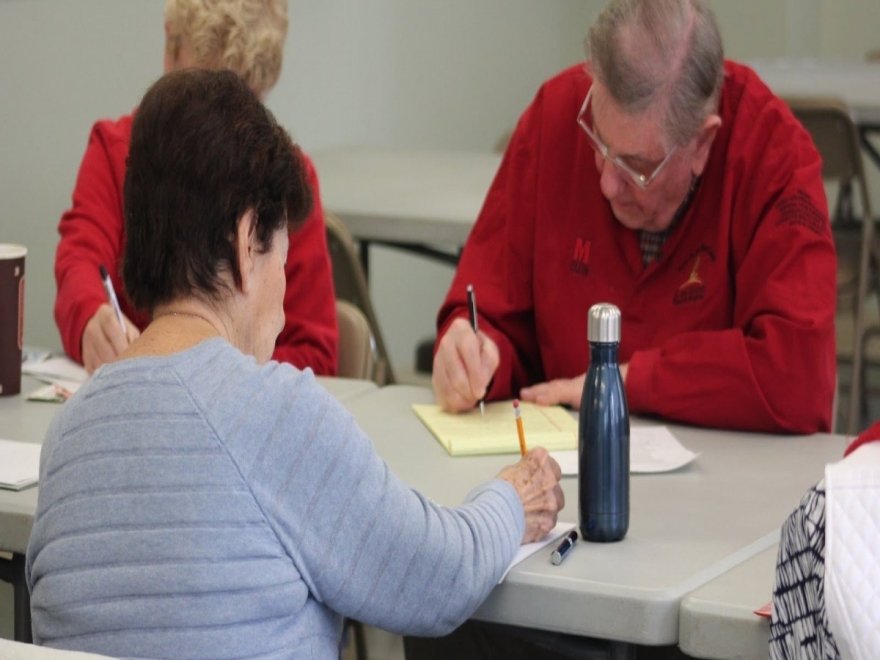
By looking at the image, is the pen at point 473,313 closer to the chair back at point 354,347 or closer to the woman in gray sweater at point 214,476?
the chair back at point 354,347

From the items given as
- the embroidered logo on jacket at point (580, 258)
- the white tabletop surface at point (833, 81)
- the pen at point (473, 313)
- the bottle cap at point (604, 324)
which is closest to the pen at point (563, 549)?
the bottle cap at point (604, 324)

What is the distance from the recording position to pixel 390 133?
550 cm

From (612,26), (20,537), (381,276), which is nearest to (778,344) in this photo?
(612,26)

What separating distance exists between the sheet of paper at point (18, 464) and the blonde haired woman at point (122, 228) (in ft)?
1.18

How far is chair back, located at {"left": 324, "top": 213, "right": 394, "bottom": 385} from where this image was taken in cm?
328

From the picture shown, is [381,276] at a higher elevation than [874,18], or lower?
lower

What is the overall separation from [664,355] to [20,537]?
1.01m

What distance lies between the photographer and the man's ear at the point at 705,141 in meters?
2.23

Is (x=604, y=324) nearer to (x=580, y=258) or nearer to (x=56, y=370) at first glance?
(x=580, y=258)

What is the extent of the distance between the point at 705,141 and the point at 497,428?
1.90 ft

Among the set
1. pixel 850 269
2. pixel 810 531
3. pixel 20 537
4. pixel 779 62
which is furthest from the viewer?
pixel 779 62

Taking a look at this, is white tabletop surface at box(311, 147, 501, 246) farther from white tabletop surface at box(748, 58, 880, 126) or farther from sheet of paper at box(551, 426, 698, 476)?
sheet of paper at box(551, 426, 698, 476)

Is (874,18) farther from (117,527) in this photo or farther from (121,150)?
(117,527)

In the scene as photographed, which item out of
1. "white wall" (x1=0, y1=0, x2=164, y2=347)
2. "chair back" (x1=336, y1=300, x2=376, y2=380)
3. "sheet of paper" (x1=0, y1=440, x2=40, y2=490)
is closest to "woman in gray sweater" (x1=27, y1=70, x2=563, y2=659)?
"sheet of paper" (x1=0, y1=440, x2=40, y2=490)
